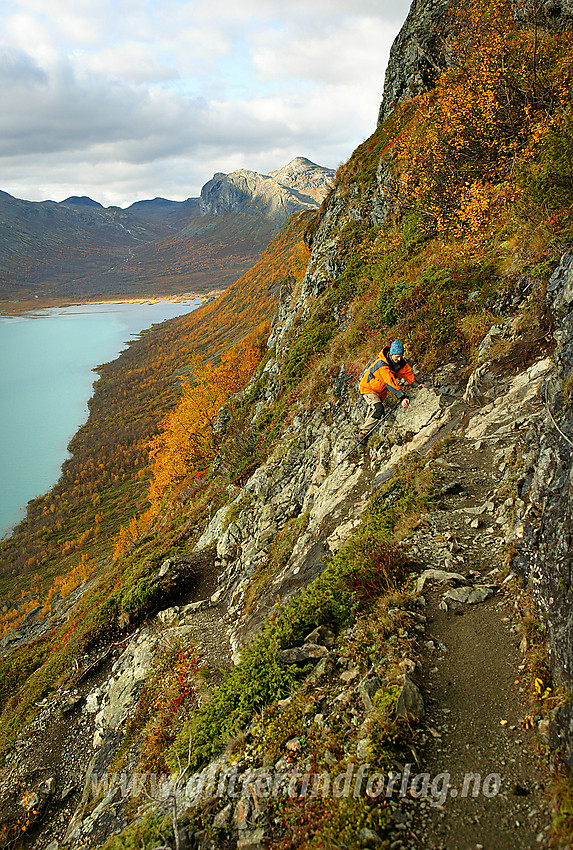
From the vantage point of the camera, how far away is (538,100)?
1380 centimetres

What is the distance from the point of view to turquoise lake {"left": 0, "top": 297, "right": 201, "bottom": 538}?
264 ft

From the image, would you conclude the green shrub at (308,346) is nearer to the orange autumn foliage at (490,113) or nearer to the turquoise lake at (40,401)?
the orange autumn foliage at (490,113)

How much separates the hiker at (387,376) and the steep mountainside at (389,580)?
0.96 meters

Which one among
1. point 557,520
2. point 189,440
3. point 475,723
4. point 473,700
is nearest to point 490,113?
point 557,520

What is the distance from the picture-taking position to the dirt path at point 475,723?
A: 3.53m

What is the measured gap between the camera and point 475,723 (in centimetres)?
427

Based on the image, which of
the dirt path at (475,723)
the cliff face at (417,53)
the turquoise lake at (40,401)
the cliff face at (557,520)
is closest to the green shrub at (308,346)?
the cliff face at (557,520)

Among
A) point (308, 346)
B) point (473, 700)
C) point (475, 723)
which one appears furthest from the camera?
point (308, 346)

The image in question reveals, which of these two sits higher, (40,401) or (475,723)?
(40,401)

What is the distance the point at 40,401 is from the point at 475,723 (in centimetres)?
13221

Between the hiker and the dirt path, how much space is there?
4048mm

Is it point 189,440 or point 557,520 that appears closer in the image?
point 557,520

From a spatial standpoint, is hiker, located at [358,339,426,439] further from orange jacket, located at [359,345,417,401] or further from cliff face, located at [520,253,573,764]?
cliff face, located at [520,253,573,764]

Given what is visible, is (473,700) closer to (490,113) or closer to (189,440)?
(490,113)
